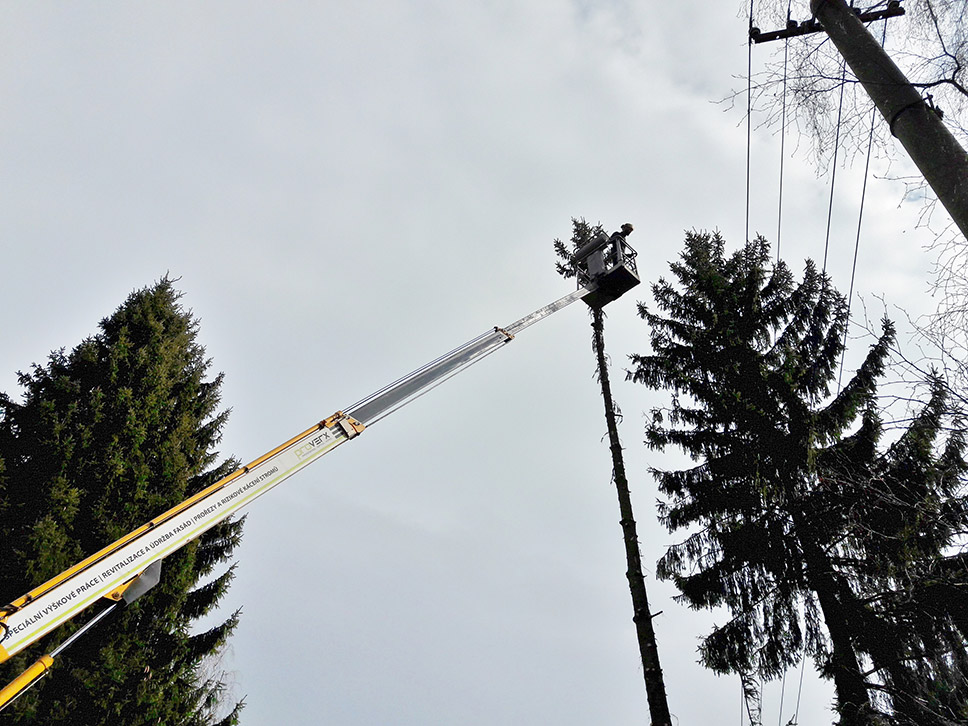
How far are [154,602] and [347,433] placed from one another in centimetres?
554

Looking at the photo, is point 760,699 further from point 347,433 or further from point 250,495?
point 250,495

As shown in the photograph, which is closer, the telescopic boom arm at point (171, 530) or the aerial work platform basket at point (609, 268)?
the telescopic boom arm at point (171, 530)

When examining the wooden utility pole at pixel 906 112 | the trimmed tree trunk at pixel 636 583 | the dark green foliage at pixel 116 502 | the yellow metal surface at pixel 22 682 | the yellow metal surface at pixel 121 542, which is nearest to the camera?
the wooden utility pole at pixel 906 112

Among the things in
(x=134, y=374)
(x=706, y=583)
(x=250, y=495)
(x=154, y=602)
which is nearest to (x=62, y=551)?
(x=154, y=602)

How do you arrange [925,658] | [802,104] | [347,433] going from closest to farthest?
[802,104]
[347,433]
[925,658]

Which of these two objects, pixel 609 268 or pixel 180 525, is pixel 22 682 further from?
pixel 609 268

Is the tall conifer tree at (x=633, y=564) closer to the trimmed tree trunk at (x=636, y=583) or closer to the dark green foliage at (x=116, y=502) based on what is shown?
the trimmed tree trunk at (x=636, y=583)

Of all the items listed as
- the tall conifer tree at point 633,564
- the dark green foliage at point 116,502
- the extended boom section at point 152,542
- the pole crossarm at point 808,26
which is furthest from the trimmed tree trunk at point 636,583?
the dark green foliage at point 116,502

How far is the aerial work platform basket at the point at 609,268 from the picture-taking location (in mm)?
9297

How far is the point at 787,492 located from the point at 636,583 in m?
4.40

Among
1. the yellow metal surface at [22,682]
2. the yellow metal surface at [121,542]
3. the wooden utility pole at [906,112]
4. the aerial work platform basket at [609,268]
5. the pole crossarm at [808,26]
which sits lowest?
the yellow metal surface at [22,682]

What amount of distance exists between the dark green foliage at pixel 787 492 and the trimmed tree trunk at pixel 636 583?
280 cm

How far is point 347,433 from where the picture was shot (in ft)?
20.5

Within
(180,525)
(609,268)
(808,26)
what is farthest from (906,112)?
(180,525)
